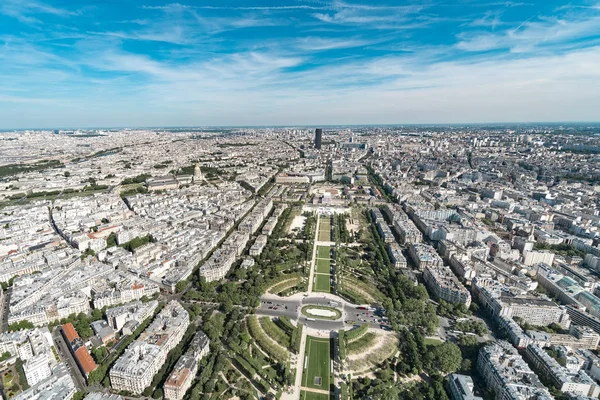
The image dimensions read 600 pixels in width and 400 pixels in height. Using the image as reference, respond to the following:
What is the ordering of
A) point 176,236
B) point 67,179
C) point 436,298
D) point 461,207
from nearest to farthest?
point 436,298, point 176,236, point 461,207, point 67,179

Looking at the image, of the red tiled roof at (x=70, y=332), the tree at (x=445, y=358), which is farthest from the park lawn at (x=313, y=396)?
the red tiled roof at (x=70, y=332)

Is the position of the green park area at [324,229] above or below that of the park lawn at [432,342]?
above

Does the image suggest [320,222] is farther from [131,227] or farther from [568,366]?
[568,366]

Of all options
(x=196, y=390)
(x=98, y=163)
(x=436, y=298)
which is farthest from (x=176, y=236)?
(x=98, y=163)

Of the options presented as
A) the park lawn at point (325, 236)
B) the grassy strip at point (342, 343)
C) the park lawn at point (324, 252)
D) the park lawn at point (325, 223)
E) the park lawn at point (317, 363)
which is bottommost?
the park lawn at point (317, 363)

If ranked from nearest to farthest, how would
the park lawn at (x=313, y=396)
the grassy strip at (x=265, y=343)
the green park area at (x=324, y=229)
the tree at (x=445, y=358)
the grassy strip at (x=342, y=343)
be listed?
the park lawn at (x=313, y=396) < the tree at (x=445, y=358) < the grassy strip at (x=342, y=343) < the grassy strip at (x=265, y=343) < the green park area at (x=324, y=229)

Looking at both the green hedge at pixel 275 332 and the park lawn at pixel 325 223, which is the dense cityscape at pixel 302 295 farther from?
the park lawn at pixel 325 223

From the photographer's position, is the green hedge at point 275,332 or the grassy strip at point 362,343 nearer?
the grassy strip at point 362,343
